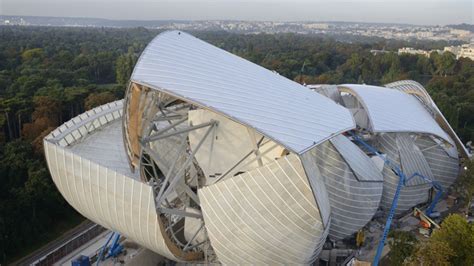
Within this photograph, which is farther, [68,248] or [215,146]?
[68,248]

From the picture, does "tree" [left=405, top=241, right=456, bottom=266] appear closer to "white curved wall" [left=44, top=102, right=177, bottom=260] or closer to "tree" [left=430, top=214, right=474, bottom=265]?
"tree" [left=430, top=214, right=474, bottom=265]

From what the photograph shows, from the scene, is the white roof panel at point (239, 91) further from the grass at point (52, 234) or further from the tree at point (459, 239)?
the grass at point (52, 234)

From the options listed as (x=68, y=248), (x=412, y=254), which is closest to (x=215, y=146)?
(x=412, y=254)

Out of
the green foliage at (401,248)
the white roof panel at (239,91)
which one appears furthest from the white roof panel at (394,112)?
the white roof panel at (239,91)

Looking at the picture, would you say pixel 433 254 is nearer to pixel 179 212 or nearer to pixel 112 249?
pixel 179 212

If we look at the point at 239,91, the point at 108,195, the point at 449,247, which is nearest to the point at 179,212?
the point at 108,195

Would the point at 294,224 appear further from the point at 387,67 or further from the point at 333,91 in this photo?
the point at 387,67

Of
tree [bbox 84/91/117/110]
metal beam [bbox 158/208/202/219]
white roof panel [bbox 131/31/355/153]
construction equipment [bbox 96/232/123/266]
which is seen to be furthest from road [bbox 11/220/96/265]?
tree [bbox 84/91/117/110]
